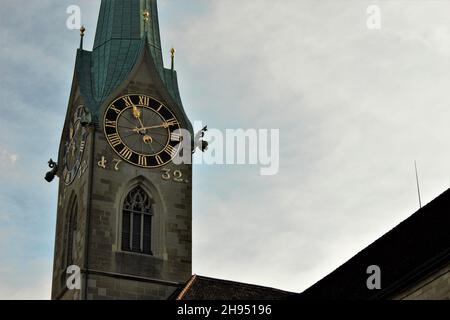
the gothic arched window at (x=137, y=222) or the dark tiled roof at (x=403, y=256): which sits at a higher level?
the gothic arched window at (x=137, y=222)

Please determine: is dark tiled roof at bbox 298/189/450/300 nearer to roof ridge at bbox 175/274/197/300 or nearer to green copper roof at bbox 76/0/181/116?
roof ridge at bbox 175/274/197/300

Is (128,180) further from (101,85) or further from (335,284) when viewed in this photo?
(335,284)

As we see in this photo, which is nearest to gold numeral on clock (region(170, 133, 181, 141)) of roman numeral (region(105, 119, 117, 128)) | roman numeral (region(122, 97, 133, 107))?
roman numeral (region(122, 97, 133, 107))

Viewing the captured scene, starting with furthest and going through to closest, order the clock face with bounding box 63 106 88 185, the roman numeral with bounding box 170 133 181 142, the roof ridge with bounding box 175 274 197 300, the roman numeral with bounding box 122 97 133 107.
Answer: the roman numeral with bounding box 122 97 133 107, the roman numeral with bounding box 170 133 181 142, the clock face with bounding box 63 106 88 185, the roof ridge with bounding box 175 274 197 300

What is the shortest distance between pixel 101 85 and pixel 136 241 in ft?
21.7

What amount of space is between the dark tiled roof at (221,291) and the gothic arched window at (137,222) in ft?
12.5

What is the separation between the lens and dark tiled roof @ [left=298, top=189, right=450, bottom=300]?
28.1 m

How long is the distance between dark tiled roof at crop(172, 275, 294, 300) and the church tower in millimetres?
3236

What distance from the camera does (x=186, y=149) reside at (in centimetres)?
4612

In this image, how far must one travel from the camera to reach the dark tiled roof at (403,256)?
28141 millimetres

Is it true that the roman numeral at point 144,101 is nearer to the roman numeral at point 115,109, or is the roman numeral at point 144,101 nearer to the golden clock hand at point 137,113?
the golden clock hand at point 137,113

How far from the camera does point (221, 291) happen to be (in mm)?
39344

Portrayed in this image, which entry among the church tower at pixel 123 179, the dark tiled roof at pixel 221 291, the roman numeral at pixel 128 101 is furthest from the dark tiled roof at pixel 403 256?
the roman numeral at pixel 128 101
